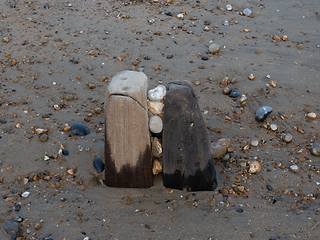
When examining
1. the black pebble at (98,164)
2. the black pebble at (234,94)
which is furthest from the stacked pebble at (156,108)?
the black pebble at (234,94)

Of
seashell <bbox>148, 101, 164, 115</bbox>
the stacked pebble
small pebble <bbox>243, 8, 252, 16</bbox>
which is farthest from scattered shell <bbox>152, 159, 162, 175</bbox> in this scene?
small pebble <bbox>243, 8, 252, 16</bbox>

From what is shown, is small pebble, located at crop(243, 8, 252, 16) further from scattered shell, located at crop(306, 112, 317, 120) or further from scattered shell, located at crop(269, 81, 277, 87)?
scattered shell, located at crop(306, 112, 317, 120)

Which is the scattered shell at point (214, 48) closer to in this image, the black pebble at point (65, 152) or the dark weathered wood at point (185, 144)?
the dark weathered wood at point (185, 144)

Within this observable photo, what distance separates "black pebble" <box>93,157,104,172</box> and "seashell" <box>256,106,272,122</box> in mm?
2394

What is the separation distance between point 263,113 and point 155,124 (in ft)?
6.52

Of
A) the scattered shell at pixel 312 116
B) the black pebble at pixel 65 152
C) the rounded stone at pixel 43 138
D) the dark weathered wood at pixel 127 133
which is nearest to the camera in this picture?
the dark weathered wood at pixel 127 133

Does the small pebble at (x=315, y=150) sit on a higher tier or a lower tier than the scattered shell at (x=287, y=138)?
higher

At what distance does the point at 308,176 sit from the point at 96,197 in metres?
2.54

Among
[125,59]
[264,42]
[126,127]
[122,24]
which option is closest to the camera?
[126,127]

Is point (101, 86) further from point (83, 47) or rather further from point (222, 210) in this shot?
point (222, 210)

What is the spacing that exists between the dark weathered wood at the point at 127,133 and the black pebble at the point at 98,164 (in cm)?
24

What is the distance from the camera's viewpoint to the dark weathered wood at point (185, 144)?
10.1ft

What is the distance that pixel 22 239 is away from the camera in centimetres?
284

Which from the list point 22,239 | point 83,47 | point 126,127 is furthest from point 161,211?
point 83,47
